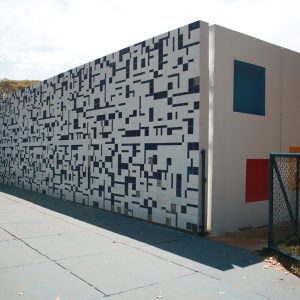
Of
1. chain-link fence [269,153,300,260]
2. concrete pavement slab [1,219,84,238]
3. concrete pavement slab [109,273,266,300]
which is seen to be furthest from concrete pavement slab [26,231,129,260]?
chain-link fence [269,153,300,260]

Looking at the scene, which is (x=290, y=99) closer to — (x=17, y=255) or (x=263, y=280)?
(x=263, y=280)

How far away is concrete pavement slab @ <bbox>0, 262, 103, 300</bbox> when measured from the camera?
4.91 meters

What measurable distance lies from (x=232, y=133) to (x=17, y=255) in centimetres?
550

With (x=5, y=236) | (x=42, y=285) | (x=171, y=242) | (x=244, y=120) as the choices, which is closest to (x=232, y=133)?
(x=244, y=120)

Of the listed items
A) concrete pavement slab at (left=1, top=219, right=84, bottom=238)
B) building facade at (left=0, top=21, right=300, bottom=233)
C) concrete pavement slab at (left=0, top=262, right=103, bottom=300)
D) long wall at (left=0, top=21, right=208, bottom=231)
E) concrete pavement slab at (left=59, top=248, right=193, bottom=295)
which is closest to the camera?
concrete pavement slab at (left=0, top=262, right=103, bottom=300)

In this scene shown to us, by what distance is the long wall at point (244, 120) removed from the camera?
29.4ft

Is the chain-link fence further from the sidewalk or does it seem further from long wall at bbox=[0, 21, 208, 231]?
long wall at bbox=[0, 21, 208, 231]

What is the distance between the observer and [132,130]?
11008 millimetres

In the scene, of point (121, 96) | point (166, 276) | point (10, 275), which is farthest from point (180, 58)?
point (10, 275)

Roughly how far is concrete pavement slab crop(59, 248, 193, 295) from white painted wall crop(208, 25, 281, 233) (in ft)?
9.08

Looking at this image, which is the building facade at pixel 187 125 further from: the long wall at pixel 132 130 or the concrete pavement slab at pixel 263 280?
the concrete pavement slab at pixel 263 280

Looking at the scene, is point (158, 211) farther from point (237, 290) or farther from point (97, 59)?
point (97, 59)

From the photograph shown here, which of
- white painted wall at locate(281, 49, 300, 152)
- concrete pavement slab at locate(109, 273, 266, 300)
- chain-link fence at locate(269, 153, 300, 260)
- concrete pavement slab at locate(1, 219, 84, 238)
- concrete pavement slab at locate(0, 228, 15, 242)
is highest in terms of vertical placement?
white painted wall at locate(281, 49, 300, 152)

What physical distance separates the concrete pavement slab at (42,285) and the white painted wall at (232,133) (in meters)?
4.15
